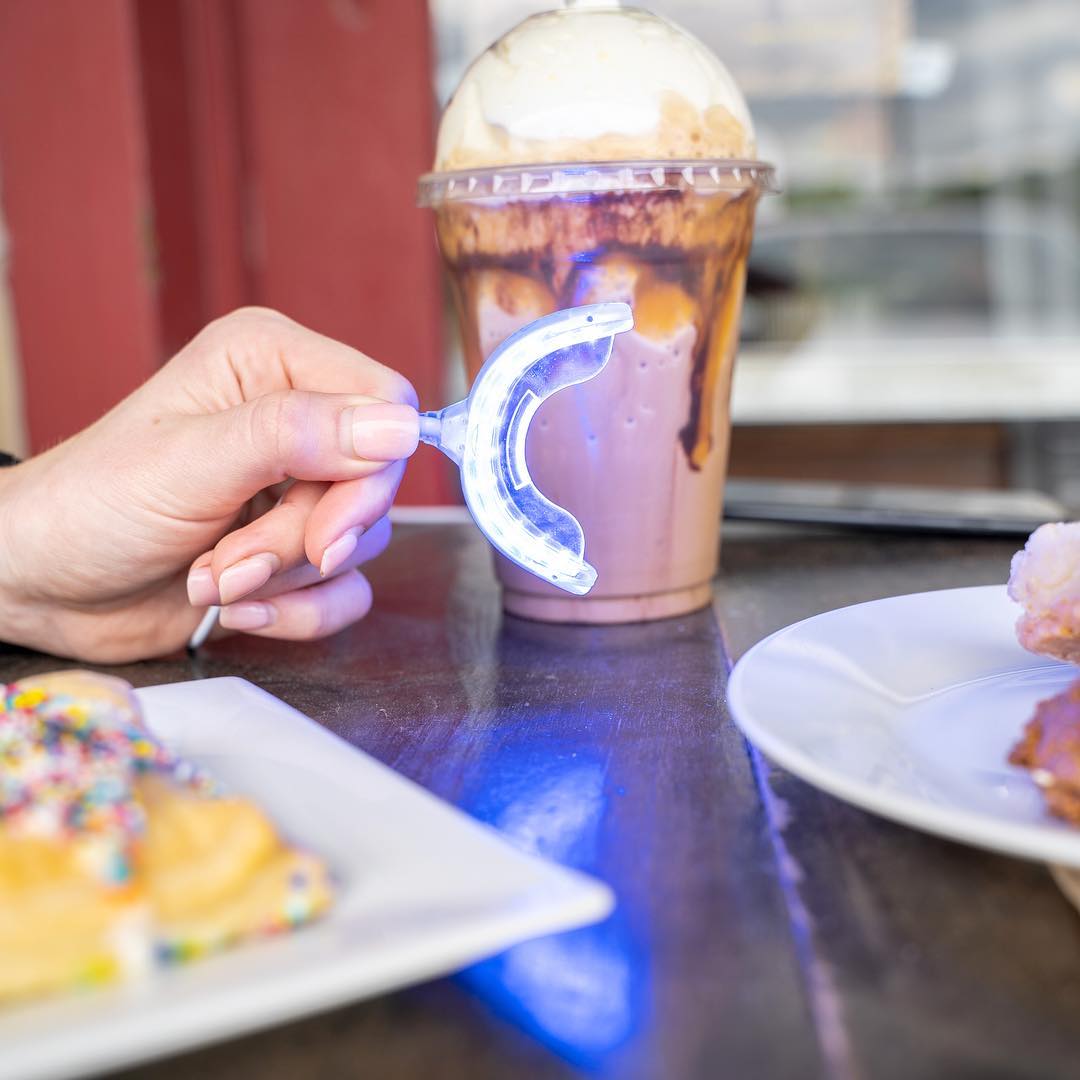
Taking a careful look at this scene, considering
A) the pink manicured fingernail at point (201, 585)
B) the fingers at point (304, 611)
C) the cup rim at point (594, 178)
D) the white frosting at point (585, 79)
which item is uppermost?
the white frosting at point (585, 79)

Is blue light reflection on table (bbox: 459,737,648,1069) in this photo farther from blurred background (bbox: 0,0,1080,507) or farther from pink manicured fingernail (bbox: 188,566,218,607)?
blurred background (bbox: 0,0,1080,507)

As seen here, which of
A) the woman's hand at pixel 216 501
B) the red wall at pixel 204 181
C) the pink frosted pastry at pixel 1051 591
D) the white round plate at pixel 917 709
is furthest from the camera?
the red wall at pixel 204 181

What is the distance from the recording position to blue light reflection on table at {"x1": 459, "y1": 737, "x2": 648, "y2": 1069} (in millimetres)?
330

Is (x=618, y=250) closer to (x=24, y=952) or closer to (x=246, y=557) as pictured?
(x=246, y=557)

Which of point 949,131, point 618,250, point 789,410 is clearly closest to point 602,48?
point 618,250

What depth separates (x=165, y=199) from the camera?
8.20 ft

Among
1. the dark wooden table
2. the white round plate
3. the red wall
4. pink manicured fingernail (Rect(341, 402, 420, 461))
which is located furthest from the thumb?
the red wall

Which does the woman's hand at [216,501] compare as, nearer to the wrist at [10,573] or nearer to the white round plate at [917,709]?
the wrist at [10,573]

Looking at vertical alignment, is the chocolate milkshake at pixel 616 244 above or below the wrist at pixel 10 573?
above

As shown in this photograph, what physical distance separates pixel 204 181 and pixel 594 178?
2.13m

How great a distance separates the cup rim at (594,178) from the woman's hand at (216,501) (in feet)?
0.44

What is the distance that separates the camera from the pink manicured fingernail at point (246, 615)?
70 cm

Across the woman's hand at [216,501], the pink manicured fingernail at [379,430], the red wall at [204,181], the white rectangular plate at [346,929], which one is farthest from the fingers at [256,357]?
the red wall at [204,181]

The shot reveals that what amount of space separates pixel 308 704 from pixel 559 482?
0.78 ft
